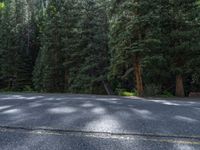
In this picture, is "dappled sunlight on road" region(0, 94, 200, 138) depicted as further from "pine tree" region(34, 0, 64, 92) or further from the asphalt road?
"pine tree" region(34, 0, 64, 92)

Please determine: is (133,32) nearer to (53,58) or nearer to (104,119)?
(104,119)

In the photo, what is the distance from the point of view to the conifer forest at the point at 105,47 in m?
15.5

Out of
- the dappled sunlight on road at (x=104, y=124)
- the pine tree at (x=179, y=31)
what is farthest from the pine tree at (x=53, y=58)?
the dappled sunlight on road at (x=104, y=124)

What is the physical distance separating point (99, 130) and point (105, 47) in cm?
1799

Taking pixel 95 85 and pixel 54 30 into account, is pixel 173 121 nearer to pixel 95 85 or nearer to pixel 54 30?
pixel 95 85

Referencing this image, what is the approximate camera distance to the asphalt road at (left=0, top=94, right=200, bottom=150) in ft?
13.6

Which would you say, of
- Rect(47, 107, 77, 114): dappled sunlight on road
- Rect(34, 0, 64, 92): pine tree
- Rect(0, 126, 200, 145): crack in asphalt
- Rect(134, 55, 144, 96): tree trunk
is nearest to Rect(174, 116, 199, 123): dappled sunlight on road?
Rect(0, 126, 200, 145): crack in asphalt

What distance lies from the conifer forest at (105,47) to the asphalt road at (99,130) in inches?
364

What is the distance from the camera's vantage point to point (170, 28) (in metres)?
16.2

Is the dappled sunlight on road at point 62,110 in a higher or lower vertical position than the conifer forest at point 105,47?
lower

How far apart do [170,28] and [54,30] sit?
13454mm

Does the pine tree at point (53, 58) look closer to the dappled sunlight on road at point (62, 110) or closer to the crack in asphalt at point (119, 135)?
the dappled sunlight on road at point (62, 110)

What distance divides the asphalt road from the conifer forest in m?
9.25

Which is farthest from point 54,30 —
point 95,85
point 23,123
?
point 23,123
